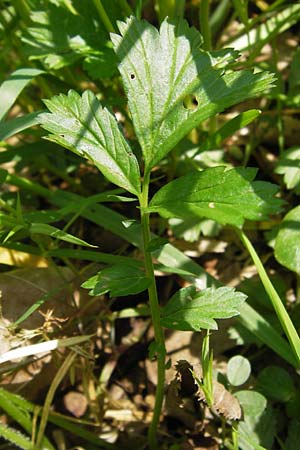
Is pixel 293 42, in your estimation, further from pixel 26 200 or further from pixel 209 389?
pixel 209 389

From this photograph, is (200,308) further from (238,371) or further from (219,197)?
(238,371)

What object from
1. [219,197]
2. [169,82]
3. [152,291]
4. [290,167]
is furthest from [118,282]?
[290,167]

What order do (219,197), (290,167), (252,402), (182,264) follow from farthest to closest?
(290,167) < (182,264) < (252,402) < (219,197)

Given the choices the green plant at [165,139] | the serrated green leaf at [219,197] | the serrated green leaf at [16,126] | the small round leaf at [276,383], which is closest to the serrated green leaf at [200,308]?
the green plant at [165,139]

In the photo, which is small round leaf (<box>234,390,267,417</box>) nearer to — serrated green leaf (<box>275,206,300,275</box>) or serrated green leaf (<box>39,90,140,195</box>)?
serrated green leaf (<box>275,206,300,275</box>)

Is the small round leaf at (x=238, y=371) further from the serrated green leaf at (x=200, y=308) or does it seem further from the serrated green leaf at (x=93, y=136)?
the serrated green leaf at (x=93, y=136)

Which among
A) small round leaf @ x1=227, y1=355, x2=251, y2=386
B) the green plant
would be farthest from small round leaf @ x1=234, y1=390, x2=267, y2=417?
the green plant
